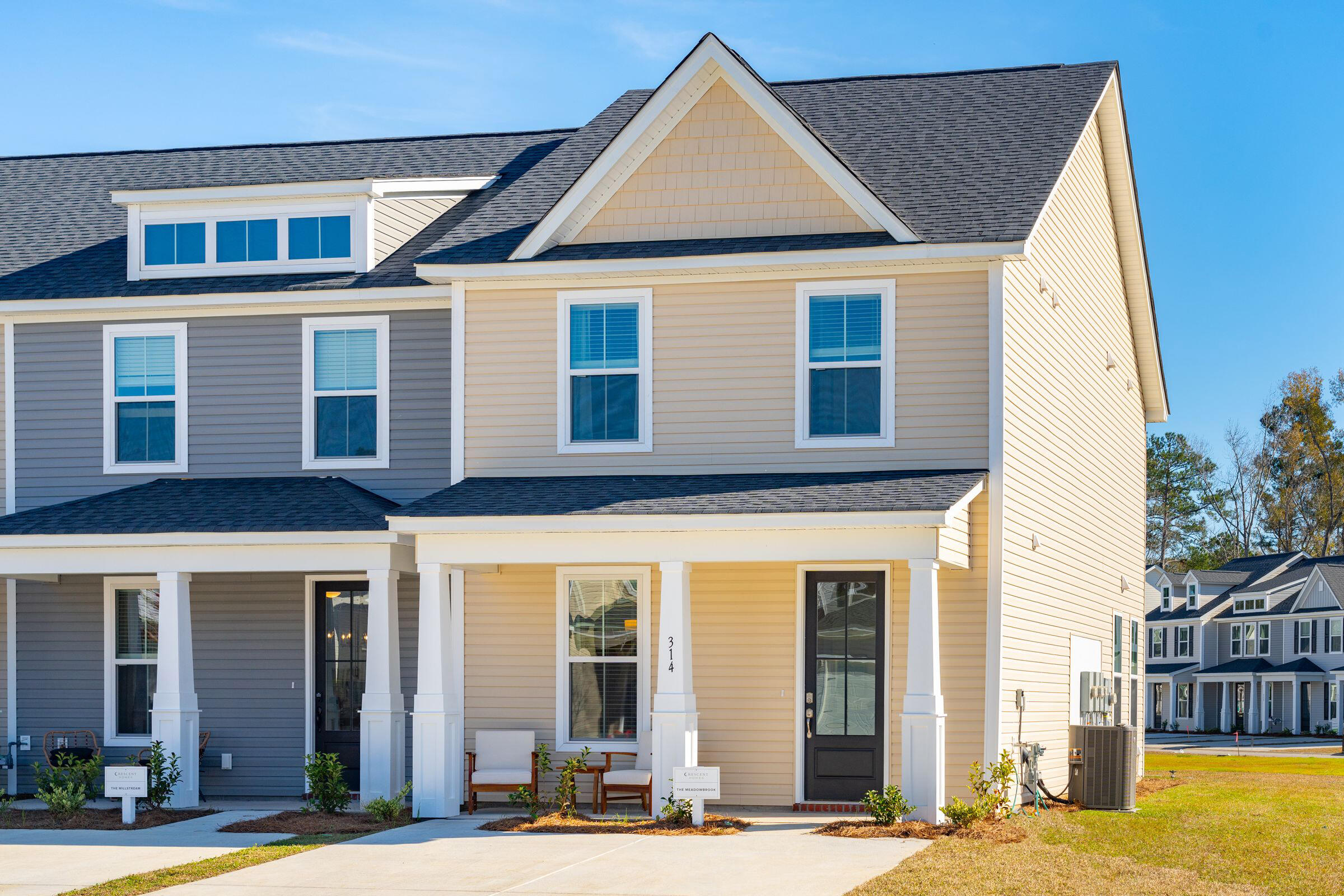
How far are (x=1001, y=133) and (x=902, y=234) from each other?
3.50 m

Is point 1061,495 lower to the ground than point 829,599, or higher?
higher

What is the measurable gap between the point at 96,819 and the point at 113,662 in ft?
9.86

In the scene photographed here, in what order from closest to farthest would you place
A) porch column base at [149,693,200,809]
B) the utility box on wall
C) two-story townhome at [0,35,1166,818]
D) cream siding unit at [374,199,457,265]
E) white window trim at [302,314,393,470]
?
1. two-story townhome at [0,35,1166,818]
2. porch column base at [149,693,200,809]
3. the utility box on wall
4. white window trim at [302,314,393,470]
5. cream siding unit at [374,199,457,265]

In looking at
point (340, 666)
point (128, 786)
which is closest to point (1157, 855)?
point (340, 666)

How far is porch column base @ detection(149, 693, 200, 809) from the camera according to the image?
54.9ft

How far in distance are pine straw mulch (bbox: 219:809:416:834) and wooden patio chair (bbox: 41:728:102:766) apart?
3.64 metres

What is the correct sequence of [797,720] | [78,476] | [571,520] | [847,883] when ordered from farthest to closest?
[78,476] < [797,720] < [571,520] < [847,883]

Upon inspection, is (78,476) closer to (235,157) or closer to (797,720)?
(235,157)

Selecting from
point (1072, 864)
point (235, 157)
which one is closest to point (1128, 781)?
point (1072, 864)

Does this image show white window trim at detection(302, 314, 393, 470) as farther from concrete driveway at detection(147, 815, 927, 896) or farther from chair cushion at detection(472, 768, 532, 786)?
concrete driveway at detection(147, 815, 927, 896)

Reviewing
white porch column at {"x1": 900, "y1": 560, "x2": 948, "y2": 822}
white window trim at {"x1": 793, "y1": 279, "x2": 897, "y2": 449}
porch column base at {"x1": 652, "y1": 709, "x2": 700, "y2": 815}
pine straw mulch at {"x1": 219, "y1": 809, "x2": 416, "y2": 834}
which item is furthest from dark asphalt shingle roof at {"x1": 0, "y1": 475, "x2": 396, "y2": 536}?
white porch column at {"x1": 900, "y1": 560, "x2": 948, "y2": 822}

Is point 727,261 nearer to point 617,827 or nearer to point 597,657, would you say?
point 597,657

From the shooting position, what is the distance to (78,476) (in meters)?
19.2

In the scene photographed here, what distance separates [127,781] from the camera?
15.9 m
